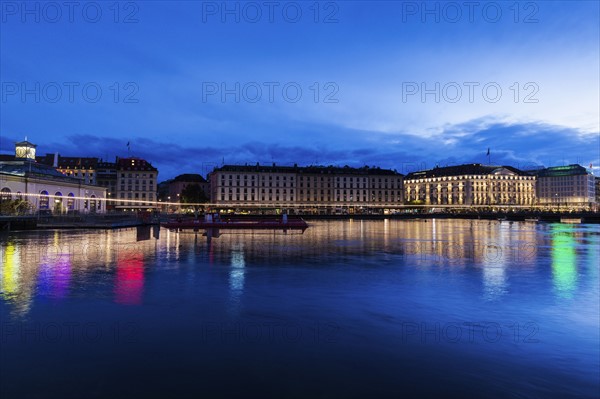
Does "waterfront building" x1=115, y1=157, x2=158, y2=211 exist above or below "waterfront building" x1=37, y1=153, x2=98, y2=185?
below

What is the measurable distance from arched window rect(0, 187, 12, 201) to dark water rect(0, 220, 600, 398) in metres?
53.5

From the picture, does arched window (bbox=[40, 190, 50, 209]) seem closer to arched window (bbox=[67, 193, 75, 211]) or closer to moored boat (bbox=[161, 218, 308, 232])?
arched window (bbox=[67, 193, 75, 211])

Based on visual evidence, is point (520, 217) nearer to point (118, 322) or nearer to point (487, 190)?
point (487, 190)

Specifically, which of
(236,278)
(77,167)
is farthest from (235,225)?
(77,167)

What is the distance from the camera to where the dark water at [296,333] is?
7.32 metres

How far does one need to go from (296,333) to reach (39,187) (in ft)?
252

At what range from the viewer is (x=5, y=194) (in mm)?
63938

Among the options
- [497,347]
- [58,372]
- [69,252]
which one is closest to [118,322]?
[58,372]

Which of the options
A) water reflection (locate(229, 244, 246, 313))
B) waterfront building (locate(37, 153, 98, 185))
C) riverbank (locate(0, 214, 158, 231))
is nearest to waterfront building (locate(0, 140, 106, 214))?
riverbank (locate(0, 214, 158, 231))

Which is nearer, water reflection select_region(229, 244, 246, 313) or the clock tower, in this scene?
water reflection select_region(229, 244, 246, 313)

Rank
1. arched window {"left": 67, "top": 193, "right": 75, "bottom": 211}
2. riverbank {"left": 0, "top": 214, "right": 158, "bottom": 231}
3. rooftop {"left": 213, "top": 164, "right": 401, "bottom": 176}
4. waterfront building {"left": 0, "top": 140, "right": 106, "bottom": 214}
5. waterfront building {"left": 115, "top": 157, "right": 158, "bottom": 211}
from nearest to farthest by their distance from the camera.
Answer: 1. riverbank {"left": 0, "top": 214, "right": 158, "bottom": 231}
2. waterfront building {"left": 0, "top": 140, "right": 106, "bottom": 214}
3. arched window {"left": 67, "top": 193, "right": 75, "bottom": 211}
4. waterfront building {"left": 115, "top": 157, "right": 158, "bottom": 211}
5. rooftop {"left": 213, "top": 164, "right": 401, "bottom": 176}

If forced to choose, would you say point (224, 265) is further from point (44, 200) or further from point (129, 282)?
point (44, 200)

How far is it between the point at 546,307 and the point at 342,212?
484 feet

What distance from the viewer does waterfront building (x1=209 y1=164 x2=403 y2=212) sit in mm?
151375
